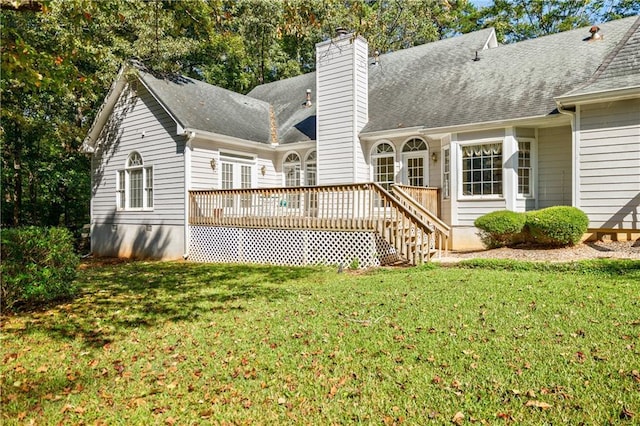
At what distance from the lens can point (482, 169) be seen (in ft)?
37.6

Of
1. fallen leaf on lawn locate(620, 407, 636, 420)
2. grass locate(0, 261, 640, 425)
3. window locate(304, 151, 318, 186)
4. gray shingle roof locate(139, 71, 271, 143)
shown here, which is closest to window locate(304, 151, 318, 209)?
window locate(304, 151, 318, 186)

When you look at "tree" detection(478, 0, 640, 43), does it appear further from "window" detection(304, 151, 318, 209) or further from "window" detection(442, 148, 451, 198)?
"window" detection(304, 151, 318, 209)

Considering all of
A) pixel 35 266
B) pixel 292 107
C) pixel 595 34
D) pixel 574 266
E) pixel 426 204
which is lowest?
pixel 574 266

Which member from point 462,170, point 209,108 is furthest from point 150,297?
point 209,108

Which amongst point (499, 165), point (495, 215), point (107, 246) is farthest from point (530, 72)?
point (107, 246)

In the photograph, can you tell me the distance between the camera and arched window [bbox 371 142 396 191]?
13.5 metres

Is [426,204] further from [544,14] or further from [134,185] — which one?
[544,14]

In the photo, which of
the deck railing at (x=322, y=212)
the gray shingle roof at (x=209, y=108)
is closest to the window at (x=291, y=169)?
the gray shingle roof at (x=209, y=108)

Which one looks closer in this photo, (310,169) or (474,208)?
(474,208)

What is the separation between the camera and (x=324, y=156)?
554 inches

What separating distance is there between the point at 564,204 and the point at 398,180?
15.6ft

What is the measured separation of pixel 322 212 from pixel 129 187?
28.2 feet

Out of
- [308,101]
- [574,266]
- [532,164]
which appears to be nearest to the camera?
[574,266]

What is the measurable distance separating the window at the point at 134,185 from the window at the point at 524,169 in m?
11.8
